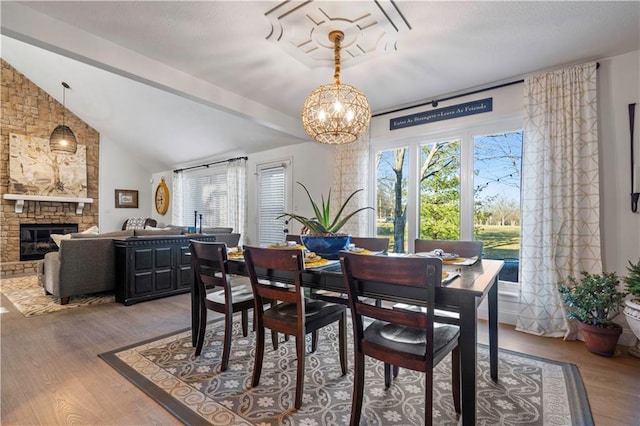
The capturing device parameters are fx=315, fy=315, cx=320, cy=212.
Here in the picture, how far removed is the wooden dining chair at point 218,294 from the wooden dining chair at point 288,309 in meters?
0.29

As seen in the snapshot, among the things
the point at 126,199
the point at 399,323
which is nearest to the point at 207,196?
the point at 126,199

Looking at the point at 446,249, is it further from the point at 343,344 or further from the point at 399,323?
the point at 399,323

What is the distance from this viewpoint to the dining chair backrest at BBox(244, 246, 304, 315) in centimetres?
174

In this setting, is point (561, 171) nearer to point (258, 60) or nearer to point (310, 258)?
point (310, 258)

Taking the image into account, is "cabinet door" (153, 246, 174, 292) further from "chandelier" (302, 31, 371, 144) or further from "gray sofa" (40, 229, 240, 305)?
"chandelier" (302, 31, 371, 144)

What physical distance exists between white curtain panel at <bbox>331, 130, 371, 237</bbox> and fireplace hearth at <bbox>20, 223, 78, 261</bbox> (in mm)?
6580

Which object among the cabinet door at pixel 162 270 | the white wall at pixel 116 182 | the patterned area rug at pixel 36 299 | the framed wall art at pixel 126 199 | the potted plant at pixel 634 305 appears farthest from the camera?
→ the framed wall art at pixel 126 199

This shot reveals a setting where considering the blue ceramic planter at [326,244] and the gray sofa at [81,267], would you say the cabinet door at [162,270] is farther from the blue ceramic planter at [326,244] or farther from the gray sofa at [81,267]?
the blue ceramic planter at [326,244]

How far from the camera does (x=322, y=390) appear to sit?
6.45 ft

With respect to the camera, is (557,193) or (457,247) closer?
(457,247)

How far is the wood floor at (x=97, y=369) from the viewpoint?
1.72 metres

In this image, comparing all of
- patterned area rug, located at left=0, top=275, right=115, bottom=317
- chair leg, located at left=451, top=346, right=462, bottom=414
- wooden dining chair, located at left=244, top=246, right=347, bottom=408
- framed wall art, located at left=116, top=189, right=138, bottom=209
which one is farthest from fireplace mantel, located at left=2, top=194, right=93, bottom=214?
chair leg, located at left=451, top=346, right=462, bottom=414

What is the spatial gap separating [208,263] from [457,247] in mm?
1920

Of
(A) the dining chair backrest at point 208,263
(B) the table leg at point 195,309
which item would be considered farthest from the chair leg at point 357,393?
(B) the table leg at point 195,309
